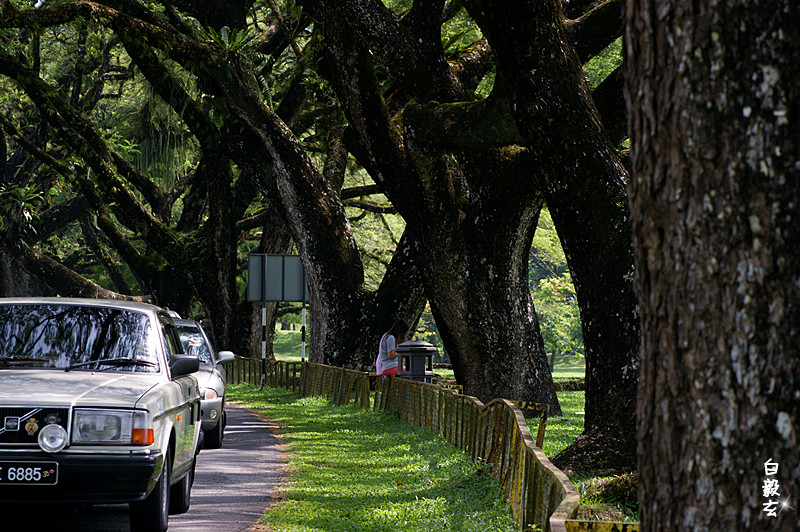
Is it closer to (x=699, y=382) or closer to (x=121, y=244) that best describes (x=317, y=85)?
(x=121, y=244)

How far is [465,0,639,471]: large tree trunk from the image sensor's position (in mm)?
9914

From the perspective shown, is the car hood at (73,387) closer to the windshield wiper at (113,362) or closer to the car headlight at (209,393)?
the windshield wiper at (113,362)

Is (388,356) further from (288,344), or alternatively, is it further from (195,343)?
(288,344)

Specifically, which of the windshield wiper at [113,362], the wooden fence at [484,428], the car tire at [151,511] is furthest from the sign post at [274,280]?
the car tire at [151,511]

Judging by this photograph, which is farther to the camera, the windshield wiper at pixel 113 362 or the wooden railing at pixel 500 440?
the windshield wiper at pixel 113 362

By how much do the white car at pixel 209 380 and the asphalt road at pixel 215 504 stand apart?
243 mm

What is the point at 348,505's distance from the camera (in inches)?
373

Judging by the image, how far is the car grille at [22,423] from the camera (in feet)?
22.6

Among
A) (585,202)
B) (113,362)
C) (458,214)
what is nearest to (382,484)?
(585,202)

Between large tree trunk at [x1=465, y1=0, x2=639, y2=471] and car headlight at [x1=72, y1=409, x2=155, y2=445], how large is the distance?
14.6 feet

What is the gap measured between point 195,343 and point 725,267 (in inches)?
478

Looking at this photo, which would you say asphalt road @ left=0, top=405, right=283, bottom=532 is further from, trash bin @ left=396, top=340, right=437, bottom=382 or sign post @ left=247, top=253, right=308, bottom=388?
sign post @ left=247, top=253, right=308, bottom=388

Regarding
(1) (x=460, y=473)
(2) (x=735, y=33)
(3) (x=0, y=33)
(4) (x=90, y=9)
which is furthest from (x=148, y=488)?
(3) (x=0, y=33)

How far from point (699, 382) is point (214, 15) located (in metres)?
23.6
